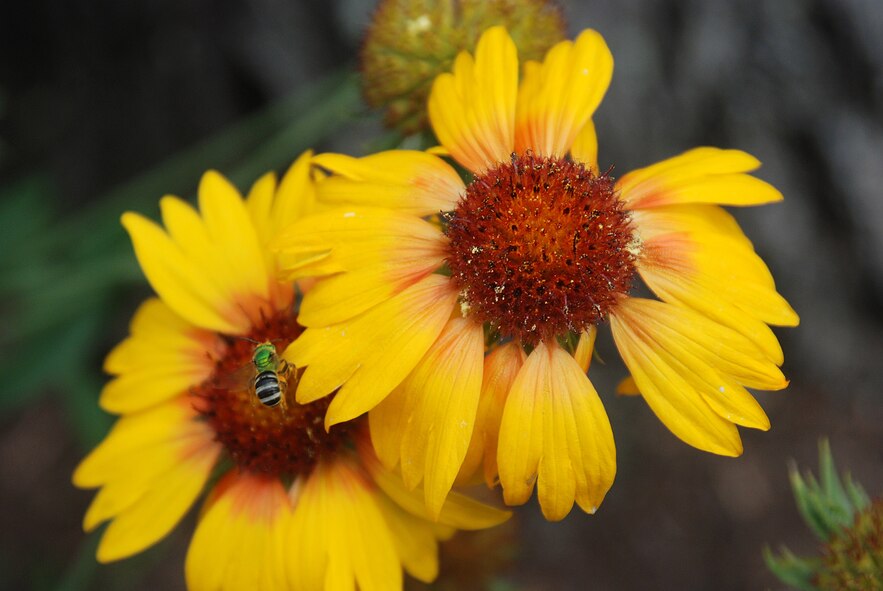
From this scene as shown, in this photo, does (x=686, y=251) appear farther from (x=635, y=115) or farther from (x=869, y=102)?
(x=869, y=102)

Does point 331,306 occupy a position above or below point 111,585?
above

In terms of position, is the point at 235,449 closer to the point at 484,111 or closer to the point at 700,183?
the point at 484,111

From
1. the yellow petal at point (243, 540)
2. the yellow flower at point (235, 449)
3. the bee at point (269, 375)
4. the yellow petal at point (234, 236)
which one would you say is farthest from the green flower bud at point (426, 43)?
the yellow petal at point (243, 540)

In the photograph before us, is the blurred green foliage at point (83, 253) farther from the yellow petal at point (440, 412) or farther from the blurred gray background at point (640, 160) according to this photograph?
the yellow petal at point (440, 412)

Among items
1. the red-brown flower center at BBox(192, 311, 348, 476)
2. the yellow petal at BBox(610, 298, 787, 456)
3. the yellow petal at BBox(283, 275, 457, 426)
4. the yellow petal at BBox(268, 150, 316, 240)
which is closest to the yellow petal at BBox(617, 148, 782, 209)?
the yellow petal at BBox(610, 298, 787, 456)

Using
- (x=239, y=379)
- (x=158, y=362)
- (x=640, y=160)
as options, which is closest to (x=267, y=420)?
(x=239, y=379)

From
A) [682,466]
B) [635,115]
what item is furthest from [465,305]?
[682,466]
